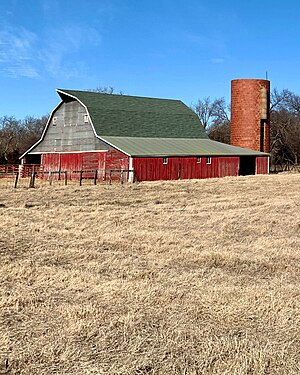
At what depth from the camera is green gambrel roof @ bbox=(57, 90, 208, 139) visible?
1446 inches

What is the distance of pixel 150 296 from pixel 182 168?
2778 centimetres

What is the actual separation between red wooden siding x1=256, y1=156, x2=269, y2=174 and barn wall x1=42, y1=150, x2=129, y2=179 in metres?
13.8

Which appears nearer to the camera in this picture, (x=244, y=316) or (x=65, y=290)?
(x=244, y=316)

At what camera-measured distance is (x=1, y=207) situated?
1653 centimetres

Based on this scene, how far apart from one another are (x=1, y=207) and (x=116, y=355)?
13175mm

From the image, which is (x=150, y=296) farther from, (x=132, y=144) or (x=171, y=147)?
(x=171, y=147)

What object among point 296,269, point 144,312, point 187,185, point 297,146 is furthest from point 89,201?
point 297,146

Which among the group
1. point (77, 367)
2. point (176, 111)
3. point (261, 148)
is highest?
point (176, 111)

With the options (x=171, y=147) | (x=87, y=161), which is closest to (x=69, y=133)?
(x=87, y=161)

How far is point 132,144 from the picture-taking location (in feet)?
112

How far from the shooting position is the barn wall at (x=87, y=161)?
32.2 metres

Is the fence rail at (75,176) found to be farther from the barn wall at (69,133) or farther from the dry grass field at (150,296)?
the dry grass field at (150,296)

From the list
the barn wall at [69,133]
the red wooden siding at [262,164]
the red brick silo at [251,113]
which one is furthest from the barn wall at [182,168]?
the red brick silo at [251,113]

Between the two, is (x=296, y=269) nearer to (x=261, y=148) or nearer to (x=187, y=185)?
(x=187, y=185)
